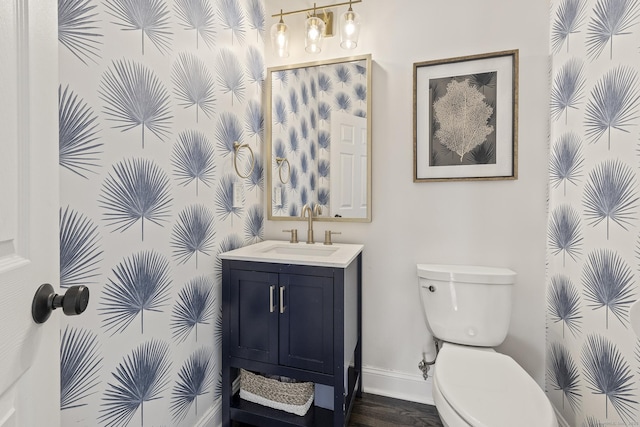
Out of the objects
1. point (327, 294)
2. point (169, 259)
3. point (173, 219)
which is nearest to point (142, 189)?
point (173, 219)

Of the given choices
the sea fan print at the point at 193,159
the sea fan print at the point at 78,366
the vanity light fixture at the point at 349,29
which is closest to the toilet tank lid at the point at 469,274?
the sea fan print at the point at 193,159

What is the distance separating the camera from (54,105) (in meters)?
0.58

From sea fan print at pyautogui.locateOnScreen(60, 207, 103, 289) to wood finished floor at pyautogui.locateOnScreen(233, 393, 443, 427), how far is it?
1.09 metres

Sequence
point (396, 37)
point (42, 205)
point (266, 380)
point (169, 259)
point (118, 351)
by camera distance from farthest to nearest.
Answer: point (396, 37), point (266, 380), point (169, 259), point (118, 351), point (42, 205)

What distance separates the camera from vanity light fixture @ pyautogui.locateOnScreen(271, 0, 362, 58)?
1697 mm

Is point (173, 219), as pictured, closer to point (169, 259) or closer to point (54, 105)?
point (169, 259)

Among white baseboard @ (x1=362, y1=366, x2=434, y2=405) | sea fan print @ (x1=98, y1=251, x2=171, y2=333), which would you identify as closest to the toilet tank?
white baseboard @ (x1=362, y1=366, x2=434, y2=405)

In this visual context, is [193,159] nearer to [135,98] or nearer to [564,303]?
[135,98]

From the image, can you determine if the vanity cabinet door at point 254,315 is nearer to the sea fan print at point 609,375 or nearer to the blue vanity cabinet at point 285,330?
the blue vanity cabinet at point 285,330

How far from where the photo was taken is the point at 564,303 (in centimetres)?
142

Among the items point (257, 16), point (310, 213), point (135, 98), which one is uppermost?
point (257, 16)

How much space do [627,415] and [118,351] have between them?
1.66 meters

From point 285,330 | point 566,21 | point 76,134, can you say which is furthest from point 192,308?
point 566,21

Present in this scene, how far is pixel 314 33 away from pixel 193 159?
3.39ft
